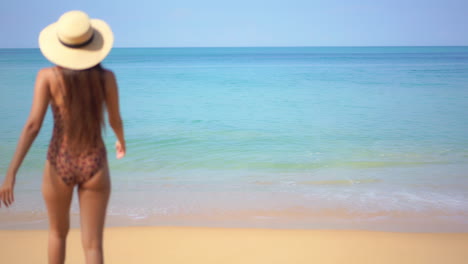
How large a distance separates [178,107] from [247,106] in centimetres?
190

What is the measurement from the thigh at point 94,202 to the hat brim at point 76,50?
47cm

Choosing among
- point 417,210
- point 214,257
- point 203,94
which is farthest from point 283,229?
point 203,94

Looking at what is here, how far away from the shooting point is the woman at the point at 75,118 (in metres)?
1.99

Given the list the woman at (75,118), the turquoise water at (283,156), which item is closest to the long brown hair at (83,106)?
the woman at (75,118)

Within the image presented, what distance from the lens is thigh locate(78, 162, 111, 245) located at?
213cm

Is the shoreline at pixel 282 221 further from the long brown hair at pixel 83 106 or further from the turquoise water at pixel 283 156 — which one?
the long brown hair at pixel 83 106

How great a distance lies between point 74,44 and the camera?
2.00 metres

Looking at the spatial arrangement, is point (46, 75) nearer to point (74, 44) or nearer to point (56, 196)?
point (74, 44)

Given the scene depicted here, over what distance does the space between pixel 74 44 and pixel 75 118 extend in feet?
1.00

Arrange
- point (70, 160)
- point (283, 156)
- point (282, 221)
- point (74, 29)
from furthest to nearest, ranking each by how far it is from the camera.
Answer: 1. point (283, 156)
2. point (282, 221)
3. point (70, 160)
4. point (74, 29)

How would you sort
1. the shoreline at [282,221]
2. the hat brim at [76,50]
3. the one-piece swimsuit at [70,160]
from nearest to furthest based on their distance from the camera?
the hat brim at [76,50] < the one-piece swimsuit at [70,160] < the shoreline at [282,221]

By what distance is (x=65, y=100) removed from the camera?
2.01 metres

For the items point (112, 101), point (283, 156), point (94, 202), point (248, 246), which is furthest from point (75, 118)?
point (283, 156)

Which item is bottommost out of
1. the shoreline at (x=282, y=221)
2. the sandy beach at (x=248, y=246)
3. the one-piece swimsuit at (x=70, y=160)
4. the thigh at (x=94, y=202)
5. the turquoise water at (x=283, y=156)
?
the turquoise water at (x=283, y=156)
